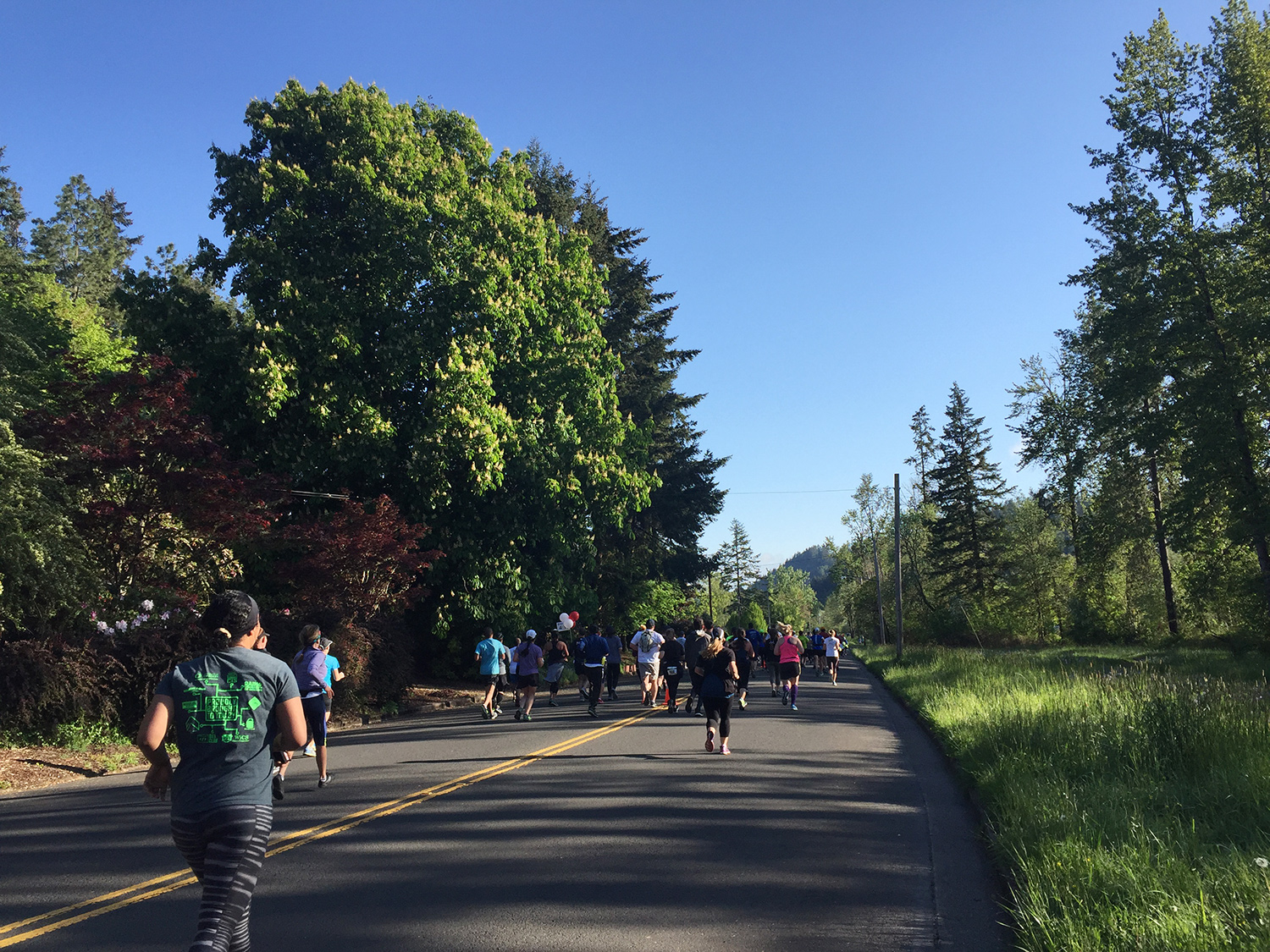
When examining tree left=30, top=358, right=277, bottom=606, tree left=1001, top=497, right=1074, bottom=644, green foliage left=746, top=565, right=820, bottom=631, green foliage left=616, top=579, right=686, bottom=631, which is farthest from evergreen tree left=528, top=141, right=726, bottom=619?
green foliage left=746, top=565, right=820, bottom=631

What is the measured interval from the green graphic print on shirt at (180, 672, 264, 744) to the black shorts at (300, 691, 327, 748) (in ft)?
22.7

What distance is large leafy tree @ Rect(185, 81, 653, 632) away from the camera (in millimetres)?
22750

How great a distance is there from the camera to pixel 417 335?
23.8m

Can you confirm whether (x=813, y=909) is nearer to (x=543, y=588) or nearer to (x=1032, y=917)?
(x=1032, y=917)

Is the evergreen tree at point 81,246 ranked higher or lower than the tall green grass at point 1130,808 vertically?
higher

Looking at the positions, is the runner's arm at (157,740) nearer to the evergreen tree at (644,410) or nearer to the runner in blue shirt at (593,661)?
the runner in blue shirt at (593,661)

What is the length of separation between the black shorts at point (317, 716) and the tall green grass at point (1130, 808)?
7.02m

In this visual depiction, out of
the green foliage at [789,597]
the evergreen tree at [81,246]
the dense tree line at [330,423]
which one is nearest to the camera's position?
the dense tree line at [330,423]

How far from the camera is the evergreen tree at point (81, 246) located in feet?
182

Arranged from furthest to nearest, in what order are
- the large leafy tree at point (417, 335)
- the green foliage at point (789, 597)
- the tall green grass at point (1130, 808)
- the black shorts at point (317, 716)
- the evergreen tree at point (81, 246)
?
the green foliage at point (789, 597), the evergreen tree at point (81, 246), the large leafy tree at point (417, 335), the black shorts at point (317, 716), the tall green grass at point (1130, 808)

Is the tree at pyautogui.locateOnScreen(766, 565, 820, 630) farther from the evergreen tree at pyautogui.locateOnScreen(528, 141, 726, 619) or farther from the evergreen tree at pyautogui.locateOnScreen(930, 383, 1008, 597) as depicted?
the evergreen tree at pyautogui.locateOnScreen(528, 141, 726, 619)

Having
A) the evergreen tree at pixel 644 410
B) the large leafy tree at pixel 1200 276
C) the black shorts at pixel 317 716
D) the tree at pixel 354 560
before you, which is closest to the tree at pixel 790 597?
the evergreen tree at pixel 644 410

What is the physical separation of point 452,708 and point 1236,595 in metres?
29.8

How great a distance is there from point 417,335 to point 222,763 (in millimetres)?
20897
